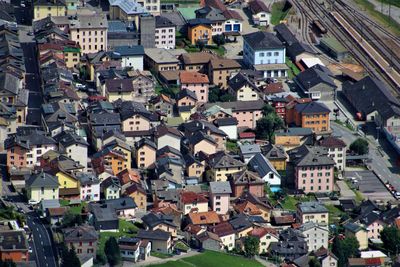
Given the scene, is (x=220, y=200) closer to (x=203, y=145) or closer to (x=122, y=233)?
(x=203, y=145)

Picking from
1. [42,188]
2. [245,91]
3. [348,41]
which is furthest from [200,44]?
[42,188]

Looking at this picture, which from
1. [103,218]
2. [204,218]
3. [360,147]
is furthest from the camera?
[360,147]

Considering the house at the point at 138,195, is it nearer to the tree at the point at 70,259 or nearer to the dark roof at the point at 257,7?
the tree at the point at 70,259

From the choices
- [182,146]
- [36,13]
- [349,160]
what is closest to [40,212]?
[182,146]

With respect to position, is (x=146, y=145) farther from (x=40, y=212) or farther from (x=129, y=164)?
(x=40, y=212)

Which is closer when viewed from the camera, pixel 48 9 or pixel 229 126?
pixel 229 126

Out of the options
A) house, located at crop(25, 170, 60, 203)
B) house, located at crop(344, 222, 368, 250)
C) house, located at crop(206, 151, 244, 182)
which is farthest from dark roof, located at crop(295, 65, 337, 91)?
house, located at crop(25, 170, 60, 203)
